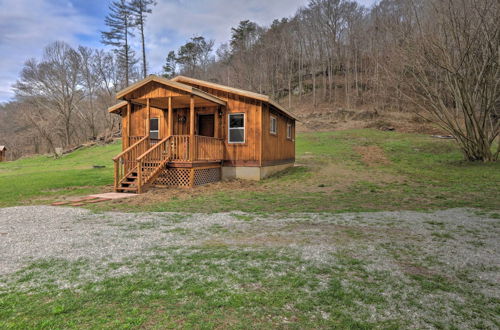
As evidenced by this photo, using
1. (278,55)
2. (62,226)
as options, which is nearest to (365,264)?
(62,226)

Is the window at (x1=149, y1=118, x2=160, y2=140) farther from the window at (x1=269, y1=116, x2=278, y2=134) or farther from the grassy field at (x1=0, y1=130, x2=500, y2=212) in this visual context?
the window at (x1=269, y1=116, x2=278, y2=134)

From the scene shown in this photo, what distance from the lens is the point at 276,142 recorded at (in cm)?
1452

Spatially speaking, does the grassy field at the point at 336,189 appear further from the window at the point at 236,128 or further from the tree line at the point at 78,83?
the tree line at the point at 78,83

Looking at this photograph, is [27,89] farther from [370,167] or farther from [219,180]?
[370,167]

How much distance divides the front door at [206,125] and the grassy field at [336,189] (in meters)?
3.17

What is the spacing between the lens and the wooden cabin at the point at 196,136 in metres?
10.9

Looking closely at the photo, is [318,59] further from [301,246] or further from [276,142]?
[301,246]

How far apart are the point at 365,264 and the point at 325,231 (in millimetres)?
1543

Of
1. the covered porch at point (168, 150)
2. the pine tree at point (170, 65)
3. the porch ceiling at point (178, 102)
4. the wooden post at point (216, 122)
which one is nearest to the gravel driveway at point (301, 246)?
the covered porch at point (168, 150)

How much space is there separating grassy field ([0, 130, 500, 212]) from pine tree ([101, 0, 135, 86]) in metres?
26.7

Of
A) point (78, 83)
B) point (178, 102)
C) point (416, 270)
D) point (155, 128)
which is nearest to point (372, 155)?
point (178, 102)

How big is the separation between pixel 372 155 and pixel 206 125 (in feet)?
36.7

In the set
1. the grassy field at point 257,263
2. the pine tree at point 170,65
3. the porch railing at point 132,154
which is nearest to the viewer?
the grassy field at point 257,263

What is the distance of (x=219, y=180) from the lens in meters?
12.8
